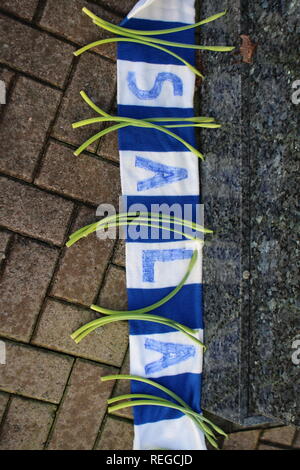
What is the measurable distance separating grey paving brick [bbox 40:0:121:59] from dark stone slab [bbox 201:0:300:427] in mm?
388

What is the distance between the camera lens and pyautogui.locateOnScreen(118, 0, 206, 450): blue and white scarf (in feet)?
5.66

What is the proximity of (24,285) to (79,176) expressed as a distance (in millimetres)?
443

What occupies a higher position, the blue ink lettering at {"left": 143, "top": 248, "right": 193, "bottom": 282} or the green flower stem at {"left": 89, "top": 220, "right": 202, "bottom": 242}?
the green flower stem at {"left": 89, "top": 220, "right": 202, "bottom": 242}

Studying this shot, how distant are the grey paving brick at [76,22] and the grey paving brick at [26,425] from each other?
4.36ft

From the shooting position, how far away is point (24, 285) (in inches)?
65.5

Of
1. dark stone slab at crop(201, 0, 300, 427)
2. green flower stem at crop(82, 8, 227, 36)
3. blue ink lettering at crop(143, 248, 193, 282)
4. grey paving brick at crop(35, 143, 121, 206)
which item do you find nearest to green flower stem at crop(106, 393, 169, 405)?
dark stone slab at crop(201, 0, 300, 427)

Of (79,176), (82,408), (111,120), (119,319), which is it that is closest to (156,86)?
(111,120)

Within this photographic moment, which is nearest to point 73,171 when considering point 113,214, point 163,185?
point 113,214

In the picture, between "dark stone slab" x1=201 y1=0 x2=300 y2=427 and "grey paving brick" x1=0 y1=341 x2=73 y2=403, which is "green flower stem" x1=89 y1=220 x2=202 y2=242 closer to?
"dark stone slab" x1=201 y1=0 x2=300 y2=427

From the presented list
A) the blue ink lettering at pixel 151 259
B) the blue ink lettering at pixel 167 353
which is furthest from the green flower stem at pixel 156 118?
the blue ink lettering at pixel 167 353

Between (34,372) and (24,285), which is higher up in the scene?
(24,285)

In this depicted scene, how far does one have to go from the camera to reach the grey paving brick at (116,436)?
70.5 inches

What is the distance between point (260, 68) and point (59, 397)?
1.39 metres

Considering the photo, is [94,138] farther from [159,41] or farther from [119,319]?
[119,319]
